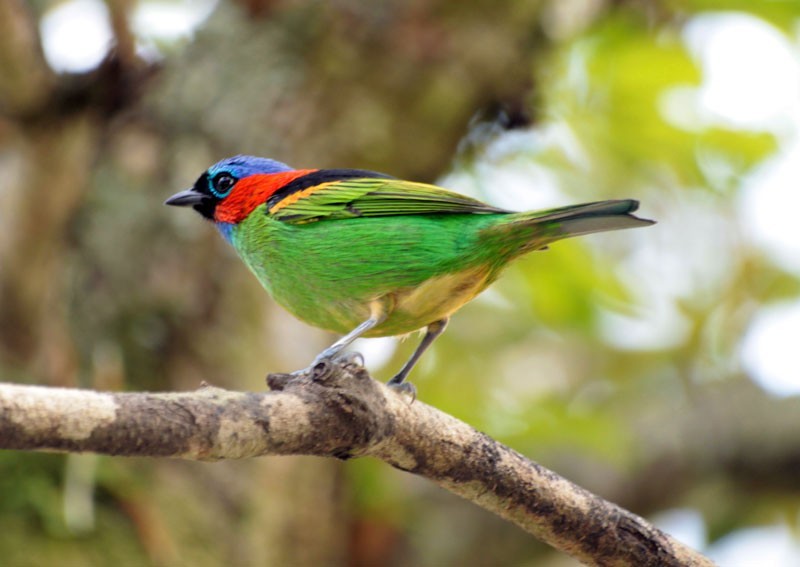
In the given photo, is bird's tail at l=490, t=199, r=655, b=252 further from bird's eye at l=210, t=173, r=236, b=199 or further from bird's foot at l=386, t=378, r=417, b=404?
bird's eye at l=210, t=173, r=236, b=199

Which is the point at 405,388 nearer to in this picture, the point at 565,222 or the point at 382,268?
the point at 382,268

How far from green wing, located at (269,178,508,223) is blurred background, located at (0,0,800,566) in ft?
3.48

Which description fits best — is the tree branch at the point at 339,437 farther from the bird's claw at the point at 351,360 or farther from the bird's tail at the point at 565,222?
the bird's tail at the point at 565,222

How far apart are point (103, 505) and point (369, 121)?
2603 millimetres

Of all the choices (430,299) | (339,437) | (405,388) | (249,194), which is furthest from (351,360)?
(249,194)

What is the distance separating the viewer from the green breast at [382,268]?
3.60 m

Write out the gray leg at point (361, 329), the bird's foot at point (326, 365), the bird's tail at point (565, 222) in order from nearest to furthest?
the bird's foot at point (326, 365) < the bird's tail at point (565, 222) < the gray leg at point (361, 329)

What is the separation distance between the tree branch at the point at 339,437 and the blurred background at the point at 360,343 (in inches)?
90.2

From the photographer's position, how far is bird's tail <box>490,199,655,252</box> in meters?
3.26

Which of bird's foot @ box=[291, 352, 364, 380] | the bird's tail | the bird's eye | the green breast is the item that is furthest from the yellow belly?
the bird's eye

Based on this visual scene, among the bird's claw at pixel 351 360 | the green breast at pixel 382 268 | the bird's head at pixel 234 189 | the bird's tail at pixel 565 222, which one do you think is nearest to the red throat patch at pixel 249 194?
the bird's head at pixel 234 189

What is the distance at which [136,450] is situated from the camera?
2025 millimetres

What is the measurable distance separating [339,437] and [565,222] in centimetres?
130

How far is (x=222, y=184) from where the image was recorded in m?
4.37
